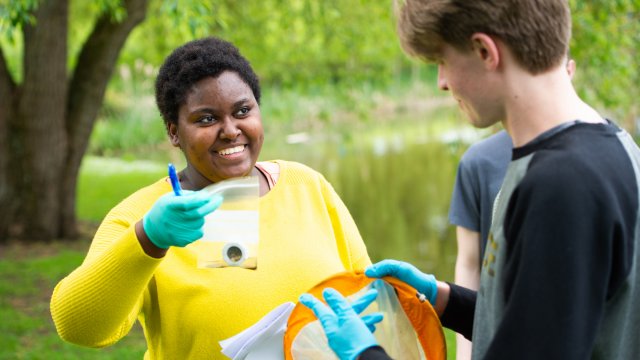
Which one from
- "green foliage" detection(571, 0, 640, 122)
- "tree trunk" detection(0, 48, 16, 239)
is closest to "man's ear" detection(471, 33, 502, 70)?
"green foliage" detection(571, 0, 640, 122)

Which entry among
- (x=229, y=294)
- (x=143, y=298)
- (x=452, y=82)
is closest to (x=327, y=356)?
(x=229, y=294)

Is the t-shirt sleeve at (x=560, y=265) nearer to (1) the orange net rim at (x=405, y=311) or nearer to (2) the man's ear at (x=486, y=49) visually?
(2) the man's ear at (x=486, y=49)

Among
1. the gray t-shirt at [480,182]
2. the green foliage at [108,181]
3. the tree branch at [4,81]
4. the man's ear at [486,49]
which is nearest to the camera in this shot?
the man's ear at [486,49]

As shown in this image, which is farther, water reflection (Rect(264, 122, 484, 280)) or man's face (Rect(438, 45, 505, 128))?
water reflection (Rect(264, 122, 484, 280))

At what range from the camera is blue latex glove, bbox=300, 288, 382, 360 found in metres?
1.65

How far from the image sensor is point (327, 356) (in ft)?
6.28

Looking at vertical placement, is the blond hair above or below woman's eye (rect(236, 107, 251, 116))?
above

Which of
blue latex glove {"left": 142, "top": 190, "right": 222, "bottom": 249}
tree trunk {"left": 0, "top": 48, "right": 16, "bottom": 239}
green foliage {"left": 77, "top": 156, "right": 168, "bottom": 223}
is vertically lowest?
green foliage {"left": 77, "top": 156, "right": 168, "bottom": 223}

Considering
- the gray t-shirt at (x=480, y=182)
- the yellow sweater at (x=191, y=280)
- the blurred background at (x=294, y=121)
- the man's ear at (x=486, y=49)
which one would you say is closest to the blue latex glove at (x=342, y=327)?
the yellow sweater at (x=191, y=280)

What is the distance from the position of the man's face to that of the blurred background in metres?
0.62

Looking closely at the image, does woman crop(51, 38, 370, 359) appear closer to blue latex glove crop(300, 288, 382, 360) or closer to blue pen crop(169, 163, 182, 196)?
blue pen crop(169, 163, 182, 196)

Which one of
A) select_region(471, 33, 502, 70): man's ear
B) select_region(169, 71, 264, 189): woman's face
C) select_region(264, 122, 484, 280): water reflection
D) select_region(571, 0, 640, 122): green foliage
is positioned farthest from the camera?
select_region(264, 122, 484, 280): water reflection

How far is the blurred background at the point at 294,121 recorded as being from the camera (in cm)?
634

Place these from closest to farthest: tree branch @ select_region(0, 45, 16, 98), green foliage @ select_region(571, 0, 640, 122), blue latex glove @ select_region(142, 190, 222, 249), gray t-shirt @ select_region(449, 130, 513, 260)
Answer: blue latex glove @ select_region(142, 190, 222, 249), gray t-shirt @ select_region(449, 130, 513, 260), green foliage @ select_region(571, 0, 640, 122), tree branch @ select_region(0, 45, 16, 98)
